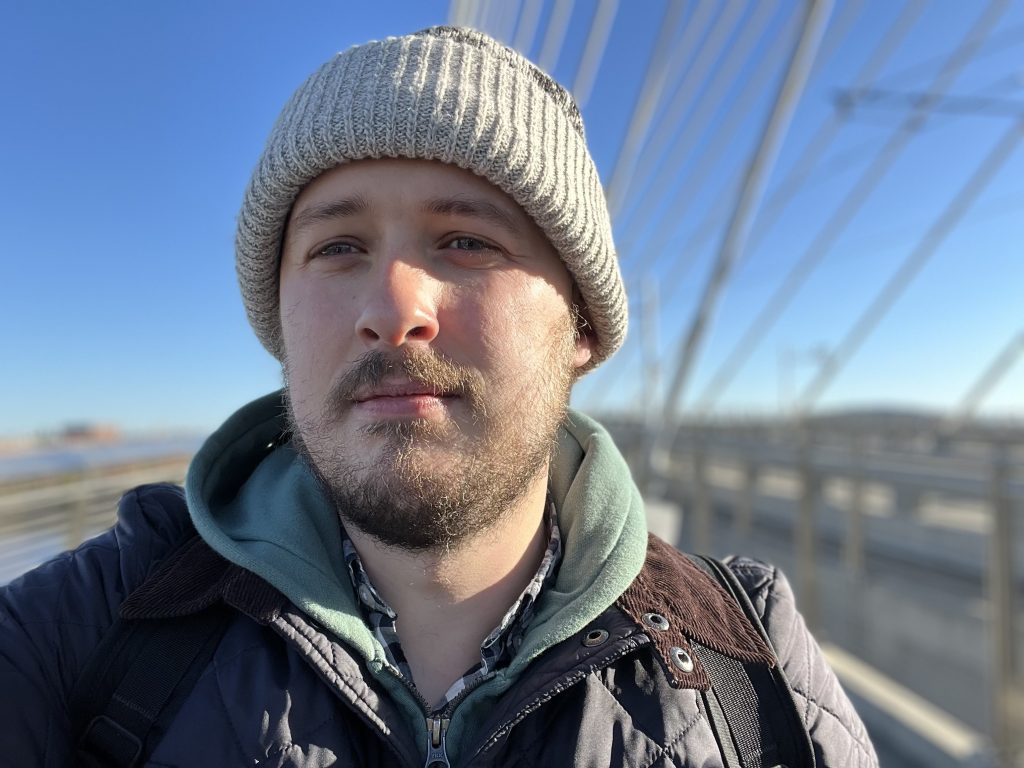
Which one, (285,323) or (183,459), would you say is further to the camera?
(183,459)

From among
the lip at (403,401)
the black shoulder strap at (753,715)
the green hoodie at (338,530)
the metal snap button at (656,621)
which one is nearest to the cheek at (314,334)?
the lip at (403,401)

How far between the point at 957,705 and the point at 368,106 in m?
4.61

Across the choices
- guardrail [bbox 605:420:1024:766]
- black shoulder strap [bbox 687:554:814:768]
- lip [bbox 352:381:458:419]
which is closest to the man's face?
lip [bbox 352:381:458:419]

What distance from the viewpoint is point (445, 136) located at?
1.56 metres

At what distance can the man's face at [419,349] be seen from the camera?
1.41m

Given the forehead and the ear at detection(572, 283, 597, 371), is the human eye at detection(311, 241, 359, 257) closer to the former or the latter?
the forehead

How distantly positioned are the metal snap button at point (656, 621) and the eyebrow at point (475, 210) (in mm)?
810

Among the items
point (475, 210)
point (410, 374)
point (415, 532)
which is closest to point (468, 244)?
point (475, 210)

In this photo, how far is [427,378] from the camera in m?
1.40

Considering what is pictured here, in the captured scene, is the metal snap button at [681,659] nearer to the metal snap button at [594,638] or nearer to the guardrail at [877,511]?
the metal snap button at [594,638]

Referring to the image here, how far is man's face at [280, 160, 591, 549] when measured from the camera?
4.62ft

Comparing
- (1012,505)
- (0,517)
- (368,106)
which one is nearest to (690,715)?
(368,106)

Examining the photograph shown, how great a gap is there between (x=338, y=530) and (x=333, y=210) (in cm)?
66

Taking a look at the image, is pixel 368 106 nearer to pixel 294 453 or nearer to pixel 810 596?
pixel 294 453
